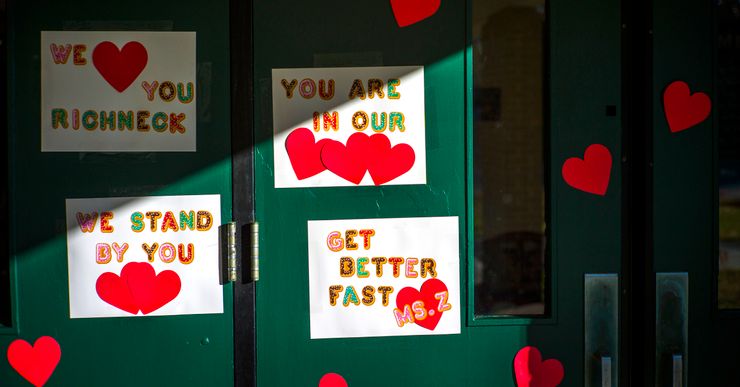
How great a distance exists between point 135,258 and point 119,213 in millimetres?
156

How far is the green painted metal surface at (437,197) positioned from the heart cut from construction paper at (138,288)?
1.01 feet

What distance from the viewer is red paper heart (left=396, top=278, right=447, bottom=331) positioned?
2.17 meters

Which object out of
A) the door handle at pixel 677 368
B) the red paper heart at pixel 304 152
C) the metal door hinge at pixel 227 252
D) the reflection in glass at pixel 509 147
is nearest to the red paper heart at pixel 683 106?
the door handle at pixel 677 368

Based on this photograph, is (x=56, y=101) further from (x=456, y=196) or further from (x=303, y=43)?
(x=456, y=196)

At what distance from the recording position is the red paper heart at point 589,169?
7.18ft

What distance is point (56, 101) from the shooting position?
2.10 meters

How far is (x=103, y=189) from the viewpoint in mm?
2113

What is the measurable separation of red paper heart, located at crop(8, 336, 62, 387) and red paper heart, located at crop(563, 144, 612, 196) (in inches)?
70.3

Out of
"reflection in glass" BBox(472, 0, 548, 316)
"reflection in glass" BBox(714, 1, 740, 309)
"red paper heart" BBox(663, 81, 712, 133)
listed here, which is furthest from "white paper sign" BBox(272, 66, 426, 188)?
"reflection in glass" BBox(472, 0, 548, 316)

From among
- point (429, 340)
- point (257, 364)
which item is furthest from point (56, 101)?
point (429, 340)

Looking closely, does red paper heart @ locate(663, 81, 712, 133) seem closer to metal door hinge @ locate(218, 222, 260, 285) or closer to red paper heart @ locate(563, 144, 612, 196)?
red paper heart @ locate(563, 144, 612, 196)

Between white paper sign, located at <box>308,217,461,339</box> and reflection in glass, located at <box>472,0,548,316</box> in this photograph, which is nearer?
white paper sign, located at <box>308,217,461,339</box>

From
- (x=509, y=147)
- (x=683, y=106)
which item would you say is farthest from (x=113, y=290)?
(x=509, y=147)

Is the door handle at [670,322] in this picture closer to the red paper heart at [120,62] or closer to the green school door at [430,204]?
the green school door at [430,204]
